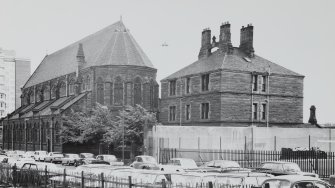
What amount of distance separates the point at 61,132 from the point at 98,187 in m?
45.7

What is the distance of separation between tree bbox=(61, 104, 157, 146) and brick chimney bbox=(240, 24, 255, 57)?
13580 mm

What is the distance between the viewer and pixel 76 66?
72000 millimetres

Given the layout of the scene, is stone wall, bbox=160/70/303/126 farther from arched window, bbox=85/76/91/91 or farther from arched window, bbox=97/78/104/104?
arched window, bbox=85/76/91/91

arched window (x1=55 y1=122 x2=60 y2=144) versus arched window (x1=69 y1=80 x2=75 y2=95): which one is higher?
arched window (x1=69 y1=80 x2=75 y2=95)

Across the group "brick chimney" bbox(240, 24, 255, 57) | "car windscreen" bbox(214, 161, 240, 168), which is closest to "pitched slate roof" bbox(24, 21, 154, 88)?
"brick chimney" bbox(240, 24, 255, 57)

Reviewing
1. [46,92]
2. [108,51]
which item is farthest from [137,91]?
[46,92]

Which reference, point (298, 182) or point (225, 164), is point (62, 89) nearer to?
point (225, 164)

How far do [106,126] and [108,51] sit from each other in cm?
1340

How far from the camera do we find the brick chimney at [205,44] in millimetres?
58188

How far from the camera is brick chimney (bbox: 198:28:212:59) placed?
5819 cm

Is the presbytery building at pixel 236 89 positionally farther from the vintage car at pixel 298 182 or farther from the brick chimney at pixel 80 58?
the vintage car at pixel 298 182

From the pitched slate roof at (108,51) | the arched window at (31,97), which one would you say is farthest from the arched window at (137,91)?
the arched window at (31,97)

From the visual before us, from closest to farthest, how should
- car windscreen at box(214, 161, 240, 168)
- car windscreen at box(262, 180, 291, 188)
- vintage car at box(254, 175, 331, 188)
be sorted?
vintage car at box(254, 175, 331, 188) → car windscreen at box(262, 180, 291, 188) → car windscreen at box(214, 161, 240, 168)

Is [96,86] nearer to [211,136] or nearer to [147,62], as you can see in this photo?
[147,62]
